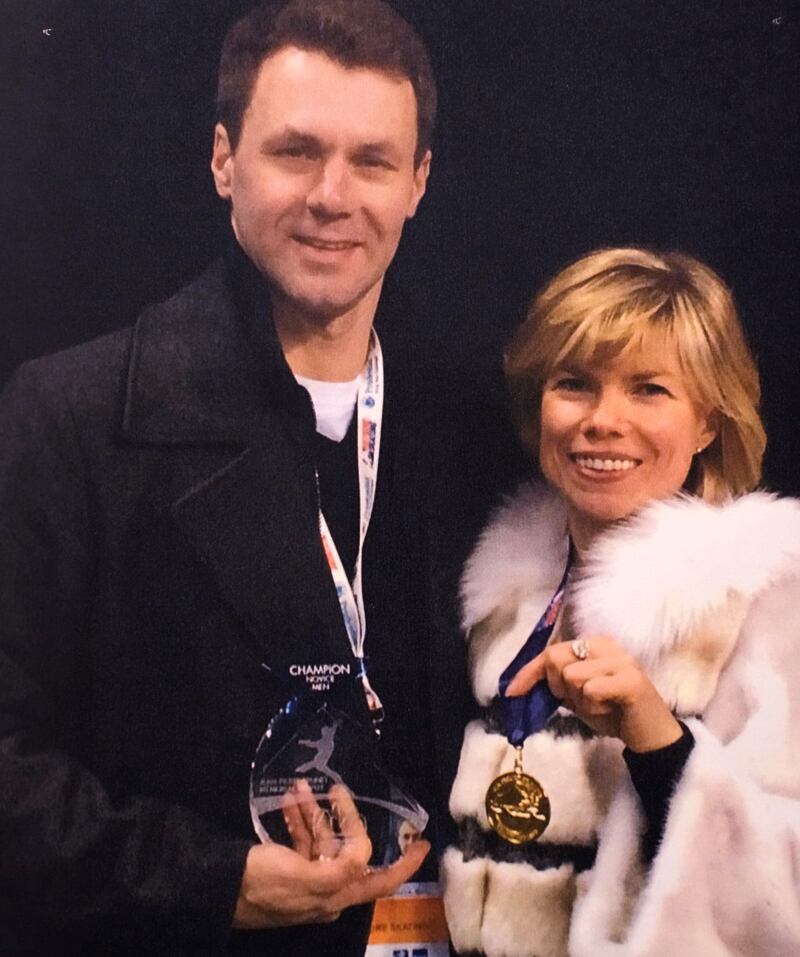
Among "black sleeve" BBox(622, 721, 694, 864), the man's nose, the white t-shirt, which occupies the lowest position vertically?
"black sleeve" BBox(622, 721, 694, 864)

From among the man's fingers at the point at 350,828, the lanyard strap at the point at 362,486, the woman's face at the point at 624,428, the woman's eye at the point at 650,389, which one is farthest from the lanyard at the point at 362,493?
the woman's eye at the point at 650,389

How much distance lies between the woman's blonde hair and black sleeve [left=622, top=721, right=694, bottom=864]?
32cm

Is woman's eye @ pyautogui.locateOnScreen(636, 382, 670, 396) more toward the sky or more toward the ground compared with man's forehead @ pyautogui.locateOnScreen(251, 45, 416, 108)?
more toward the ground

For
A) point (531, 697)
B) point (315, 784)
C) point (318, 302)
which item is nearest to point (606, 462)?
point (531, 697)

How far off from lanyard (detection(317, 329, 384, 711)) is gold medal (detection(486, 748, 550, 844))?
17 centimetres

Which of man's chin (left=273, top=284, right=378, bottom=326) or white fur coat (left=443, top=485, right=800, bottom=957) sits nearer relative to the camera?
white fur coat (left=443, top=485, right=800, bottom=957)

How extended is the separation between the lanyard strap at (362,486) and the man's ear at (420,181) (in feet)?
0.53

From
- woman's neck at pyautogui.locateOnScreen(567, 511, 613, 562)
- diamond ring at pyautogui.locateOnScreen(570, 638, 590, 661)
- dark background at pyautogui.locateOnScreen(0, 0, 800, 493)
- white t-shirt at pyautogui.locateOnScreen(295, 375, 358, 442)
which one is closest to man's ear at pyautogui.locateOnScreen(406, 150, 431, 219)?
dark background at pyautogui.locateOnScreen(0, 0, 800, 493)

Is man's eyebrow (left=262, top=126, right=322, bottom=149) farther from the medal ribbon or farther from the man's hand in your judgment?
the man's hand

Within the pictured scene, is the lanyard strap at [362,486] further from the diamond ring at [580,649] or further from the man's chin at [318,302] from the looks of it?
the diamond ring at [580,649]

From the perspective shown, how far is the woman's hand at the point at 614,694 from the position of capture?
3.93 feet

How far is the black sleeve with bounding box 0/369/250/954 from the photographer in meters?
1.23

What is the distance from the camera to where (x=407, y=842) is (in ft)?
4.35

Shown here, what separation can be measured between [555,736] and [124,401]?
25.1 inches
